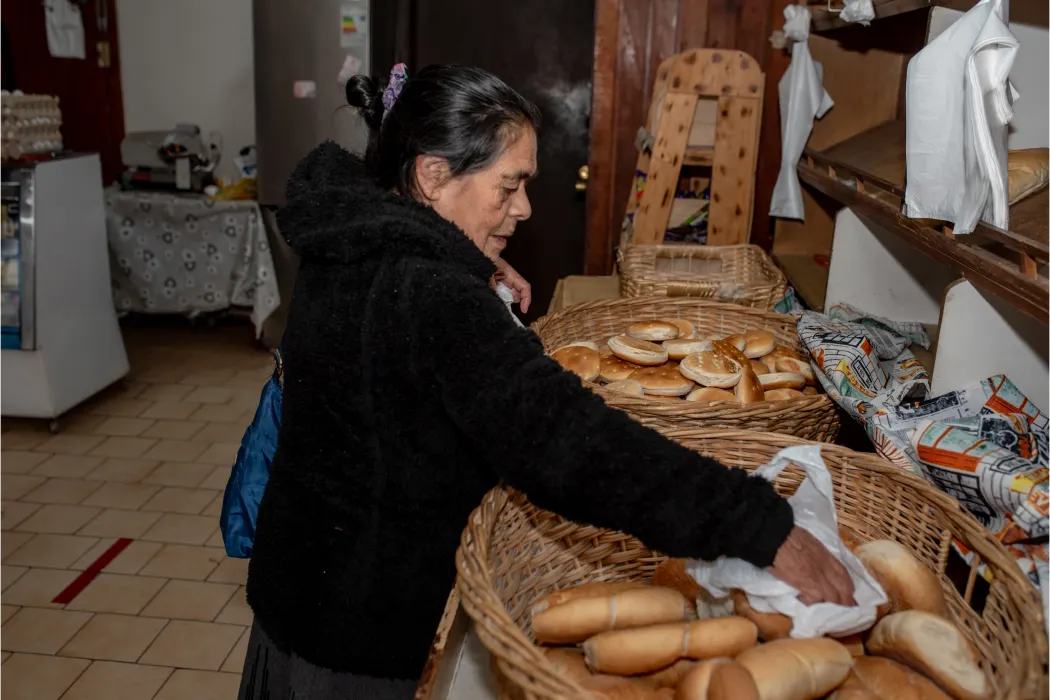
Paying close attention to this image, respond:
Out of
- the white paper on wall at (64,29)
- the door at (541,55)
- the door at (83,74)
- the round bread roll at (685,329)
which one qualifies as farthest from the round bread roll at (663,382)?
the white paper on wall at (64,29)

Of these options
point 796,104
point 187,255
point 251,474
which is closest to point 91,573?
point 251,474

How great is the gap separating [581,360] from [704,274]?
1113mm

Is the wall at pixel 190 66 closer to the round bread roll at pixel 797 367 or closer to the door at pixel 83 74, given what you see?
the door at pixel 83 74

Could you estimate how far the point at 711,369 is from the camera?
1839mm

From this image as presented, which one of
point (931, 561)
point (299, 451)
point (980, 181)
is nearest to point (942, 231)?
point (980, 181)

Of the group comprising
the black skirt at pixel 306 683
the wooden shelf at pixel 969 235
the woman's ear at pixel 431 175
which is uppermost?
the woman's ear at pixel 431 175

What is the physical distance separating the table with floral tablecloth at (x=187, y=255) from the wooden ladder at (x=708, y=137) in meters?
2.66

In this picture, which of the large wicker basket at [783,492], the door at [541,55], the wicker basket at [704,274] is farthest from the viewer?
the door at [541,55]

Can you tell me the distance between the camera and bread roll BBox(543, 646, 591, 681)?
1.09 metres

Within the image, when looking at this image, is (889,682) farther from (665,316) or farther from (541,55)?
(541,55)

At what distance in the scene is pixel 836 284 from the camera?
2.28 metres

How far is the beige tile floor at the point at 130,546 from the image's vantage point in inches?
100

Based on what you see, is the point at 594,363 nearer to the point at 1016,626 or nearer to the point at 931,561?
the point at 931,561

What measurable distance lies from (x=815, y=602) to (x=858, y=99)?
2326mm
